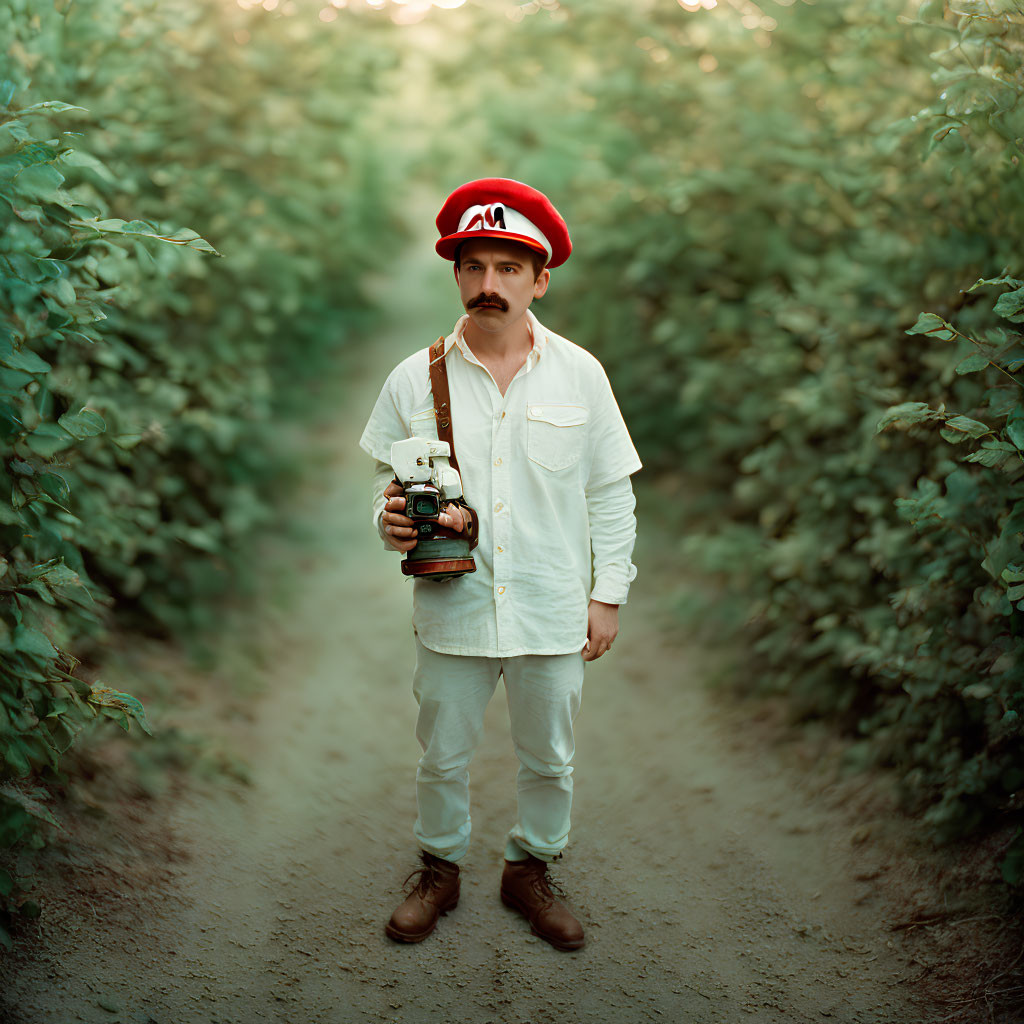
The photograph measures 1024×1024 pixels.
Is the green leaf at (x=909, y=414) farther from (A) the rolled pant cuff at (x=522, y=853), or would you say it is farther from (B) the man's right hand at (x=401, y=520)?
(A) the rolled pant cuff at (x=522, y=853)

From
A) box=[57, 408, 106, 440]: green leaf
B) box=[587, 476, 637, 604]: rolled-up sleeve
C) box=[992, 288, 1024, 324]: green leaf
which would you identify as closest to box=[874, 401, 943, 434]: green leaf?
box=[992, 288, 1024, 324]: green leaf

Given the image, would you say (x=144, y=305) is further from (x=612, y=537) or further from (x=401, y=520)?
(x=612, y=537)

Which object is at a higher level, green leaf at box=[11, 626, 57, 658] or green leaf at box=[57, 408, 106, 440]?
green leaf at box=[57, 408, 106, 440]

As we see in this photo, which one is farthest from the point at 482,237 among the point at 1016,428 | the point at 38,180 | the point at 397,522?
the point at 1016,428

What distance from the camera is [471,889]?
3090mm

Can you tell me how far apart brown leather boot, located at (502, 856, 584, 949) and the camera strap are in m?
1.04

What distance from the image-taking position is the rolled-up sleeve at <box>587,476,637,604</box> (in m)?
2.68

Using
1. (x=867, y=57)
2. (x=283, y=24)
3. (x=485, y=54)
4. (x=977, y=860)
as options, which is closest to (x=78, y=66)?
(x=283, y=24)

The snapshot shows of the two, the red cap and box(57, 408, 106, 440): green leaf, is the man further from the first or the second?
box(57, 408, 106, 440): green leaf

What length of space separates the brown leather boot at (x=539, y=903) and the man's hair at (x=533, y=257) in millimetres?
1687

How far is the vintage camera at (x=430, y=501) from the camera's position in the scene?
7.86 feet

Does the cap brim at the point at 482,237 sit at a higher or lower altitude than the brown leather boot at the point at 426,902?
higher

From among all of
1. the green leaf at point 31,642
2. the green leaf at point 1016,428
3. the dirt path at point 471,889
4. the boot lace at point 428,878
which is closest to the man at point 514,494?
the boot lace at point 428,878

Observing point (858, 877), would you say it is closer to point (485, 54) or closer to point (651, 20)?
Answer: point (651, 20)
